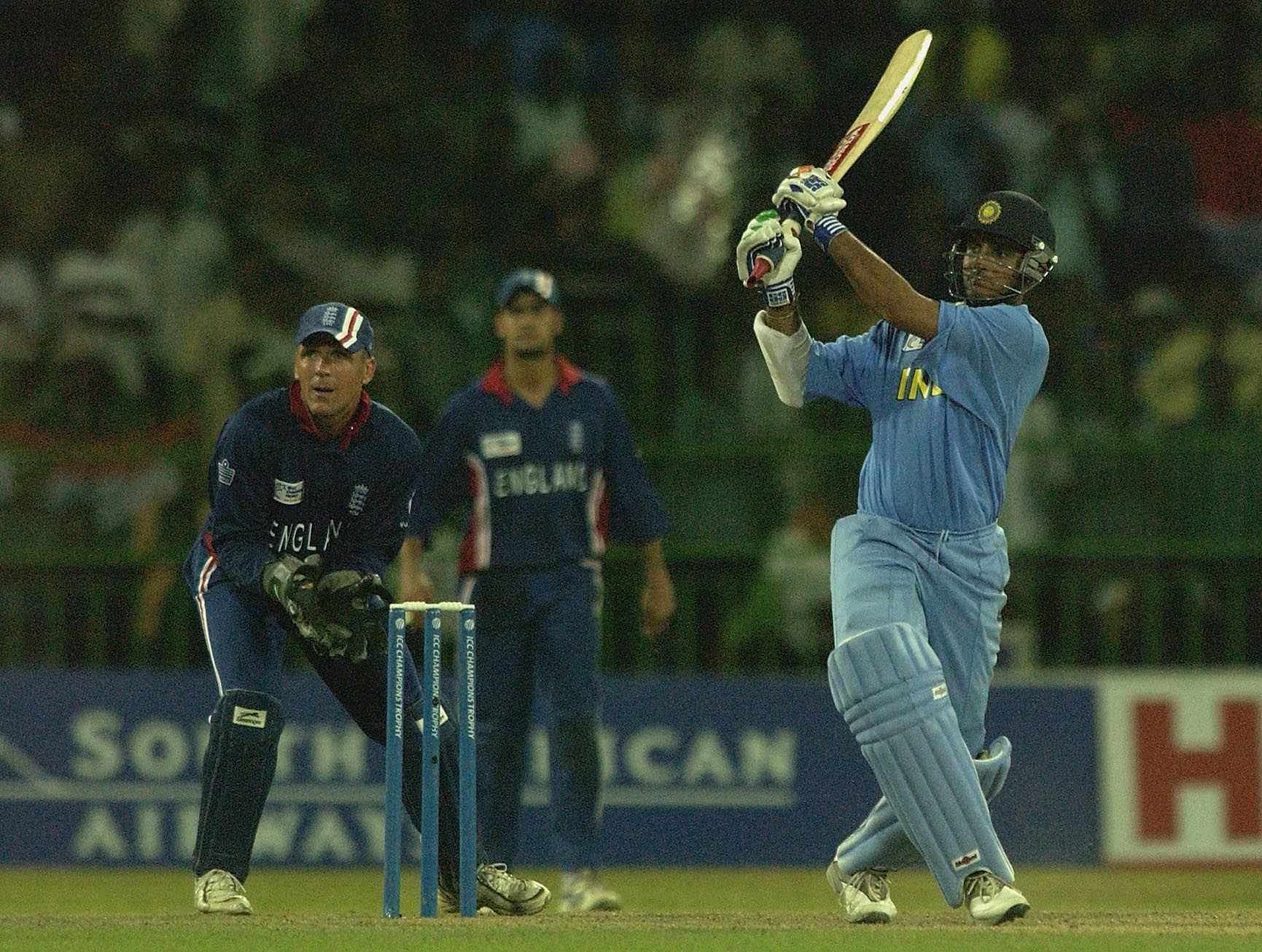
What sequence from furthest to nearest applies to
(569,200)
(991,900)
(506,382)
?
(569,200) → (506,382) → (991,900)

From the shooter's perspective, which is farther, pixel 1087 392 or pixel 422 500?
pixel 1087 392

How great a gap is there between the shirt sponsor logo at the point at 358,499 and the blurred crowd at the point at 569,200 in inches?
145

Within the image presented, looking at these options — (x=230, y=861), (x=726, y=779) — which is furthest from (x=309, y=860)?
(x=230, y=861)

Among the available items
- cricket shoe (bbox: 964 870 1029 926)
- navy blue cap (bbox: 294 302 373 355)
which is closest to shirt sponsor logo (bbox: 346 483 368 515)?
navy blue cap (bbox: 294 302 373 355)

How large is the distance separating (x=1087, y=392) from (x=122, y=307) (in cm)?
476

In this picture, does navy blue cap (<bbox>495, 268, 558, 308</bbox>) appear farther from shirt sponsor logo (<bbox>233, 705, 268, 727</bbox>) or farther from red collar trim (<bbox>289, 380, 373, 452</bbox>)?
shirt sponsor logo (<bbox>233, 705, 268, 727</bbox>)

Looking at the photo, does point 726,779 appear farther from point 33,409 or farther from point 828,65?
point 828,65

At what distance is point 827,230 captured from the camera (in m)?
5.71

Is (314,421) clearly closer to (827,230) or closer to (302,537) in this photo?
(302,537)

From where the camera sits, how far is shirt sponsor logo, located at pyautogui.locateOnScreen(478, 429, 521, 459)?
24.8 feet

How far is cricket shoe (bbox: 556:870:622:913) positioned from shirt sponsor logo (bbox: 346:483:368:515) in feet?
5.76

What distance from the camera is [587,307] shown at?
35.5 ft

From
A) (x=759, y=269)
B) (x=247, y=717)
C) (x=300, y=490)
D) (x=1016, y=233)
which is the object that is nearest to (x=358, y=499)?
(x=300, y=490)

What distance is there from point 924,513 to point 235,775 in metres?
2.01
